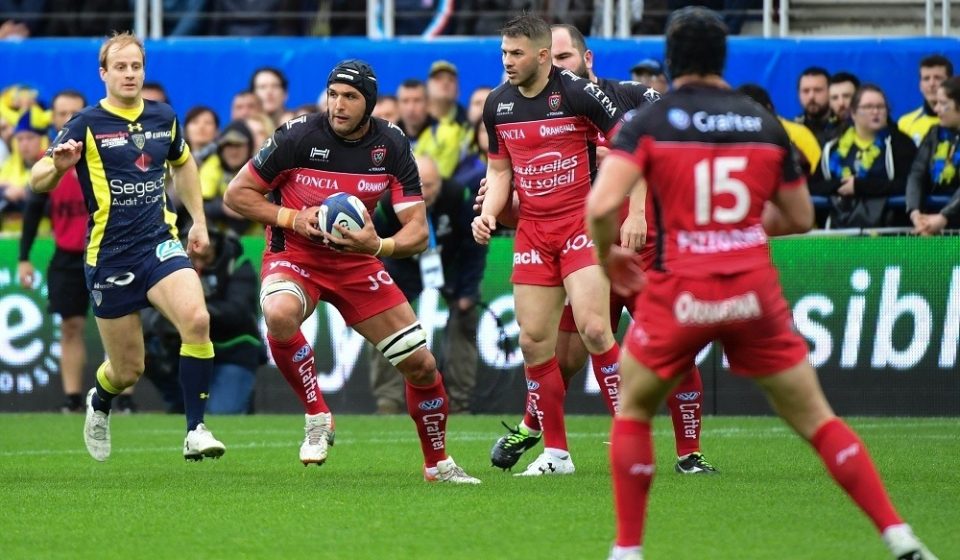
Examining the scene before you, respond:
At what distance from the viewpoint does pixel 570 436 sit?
1337 centimetres

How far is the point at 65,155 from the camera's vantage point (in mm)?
10305

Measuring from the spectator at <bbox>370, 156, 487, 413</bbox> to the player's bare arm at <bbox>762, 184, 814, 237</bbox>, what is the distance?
8766mm

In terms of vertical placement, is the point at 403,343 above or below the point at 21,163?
below

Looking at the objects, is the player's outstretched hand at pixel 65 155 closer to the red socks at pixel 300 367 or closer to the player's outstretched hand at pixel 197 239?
the player's outstretched hand at pixel 197 239

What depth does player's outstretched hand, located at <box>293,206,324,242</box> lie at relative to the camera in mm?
9828

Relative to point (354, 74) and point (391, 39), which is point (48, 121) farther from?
point (354, 74)

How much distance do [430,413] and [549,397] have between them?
83 centimetres

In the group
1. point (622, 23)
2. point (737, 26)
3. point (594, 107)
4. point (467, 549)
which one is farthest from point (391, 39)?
point (467, 549)

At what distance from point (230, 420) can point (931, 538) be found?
29.6ft

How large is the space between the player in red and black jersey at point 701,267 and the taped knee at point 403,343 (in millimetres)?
3231

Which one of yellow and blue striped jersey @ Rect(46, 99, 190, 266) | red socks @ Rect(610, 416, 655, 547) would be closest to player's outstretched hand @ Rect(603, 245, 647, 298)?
red socks @ Rect(610, 416, 655, 547)

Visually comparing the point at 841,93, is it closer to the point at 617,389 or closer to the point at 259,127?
the point at 259,127

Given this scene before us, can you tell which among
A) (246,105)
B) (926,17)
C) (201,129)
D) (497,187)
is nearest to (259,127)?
(246,105)

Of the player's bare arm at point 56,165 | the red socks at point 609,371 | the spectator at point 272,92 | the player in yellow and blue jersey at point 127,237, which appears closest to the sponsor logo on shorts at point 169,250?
the player in yellow and blue jersey at point 127,237
